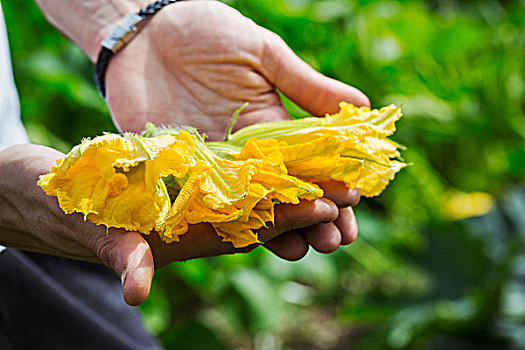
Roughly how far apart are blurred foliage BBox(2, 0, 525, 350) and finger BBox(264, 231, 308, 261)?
369mm

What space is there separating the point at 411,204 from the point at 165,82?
1.92m

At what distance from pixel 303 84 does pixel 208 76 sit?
0.21 metres

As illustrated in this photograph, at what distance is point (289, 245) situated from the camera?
3.10 ft

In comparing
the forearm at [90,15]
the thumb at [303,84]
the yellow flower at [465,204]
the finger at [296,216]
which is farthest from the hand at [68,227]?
the yellow flower at [465,204]

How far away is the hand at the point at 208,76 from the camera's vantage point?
120 centimetres

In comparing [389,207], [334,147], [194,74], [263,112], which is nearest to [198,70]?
[194,74]

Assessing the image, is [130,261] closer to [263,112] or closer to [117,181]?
[117,181]

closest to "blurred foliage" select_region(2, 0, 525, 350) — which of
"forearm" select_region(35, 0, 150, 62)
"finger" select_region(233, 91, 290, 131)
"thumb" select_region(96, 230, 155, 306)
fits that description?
"finger" select_region(233, 91, 290, 131)

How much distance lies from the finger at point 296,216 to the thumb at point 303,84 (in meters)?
0.37

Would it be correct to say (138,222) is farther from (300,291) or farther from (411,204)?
(411,204)

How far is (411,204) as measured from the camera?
2.84m

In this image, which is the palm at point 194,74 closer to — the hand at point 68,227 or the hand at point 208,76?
the hand at point 208,76

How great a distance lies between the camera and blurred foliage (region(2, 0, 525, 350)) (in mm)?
2068

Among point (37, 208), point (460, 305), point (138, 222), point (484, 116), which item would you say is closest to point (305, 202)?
point (138, 222)
